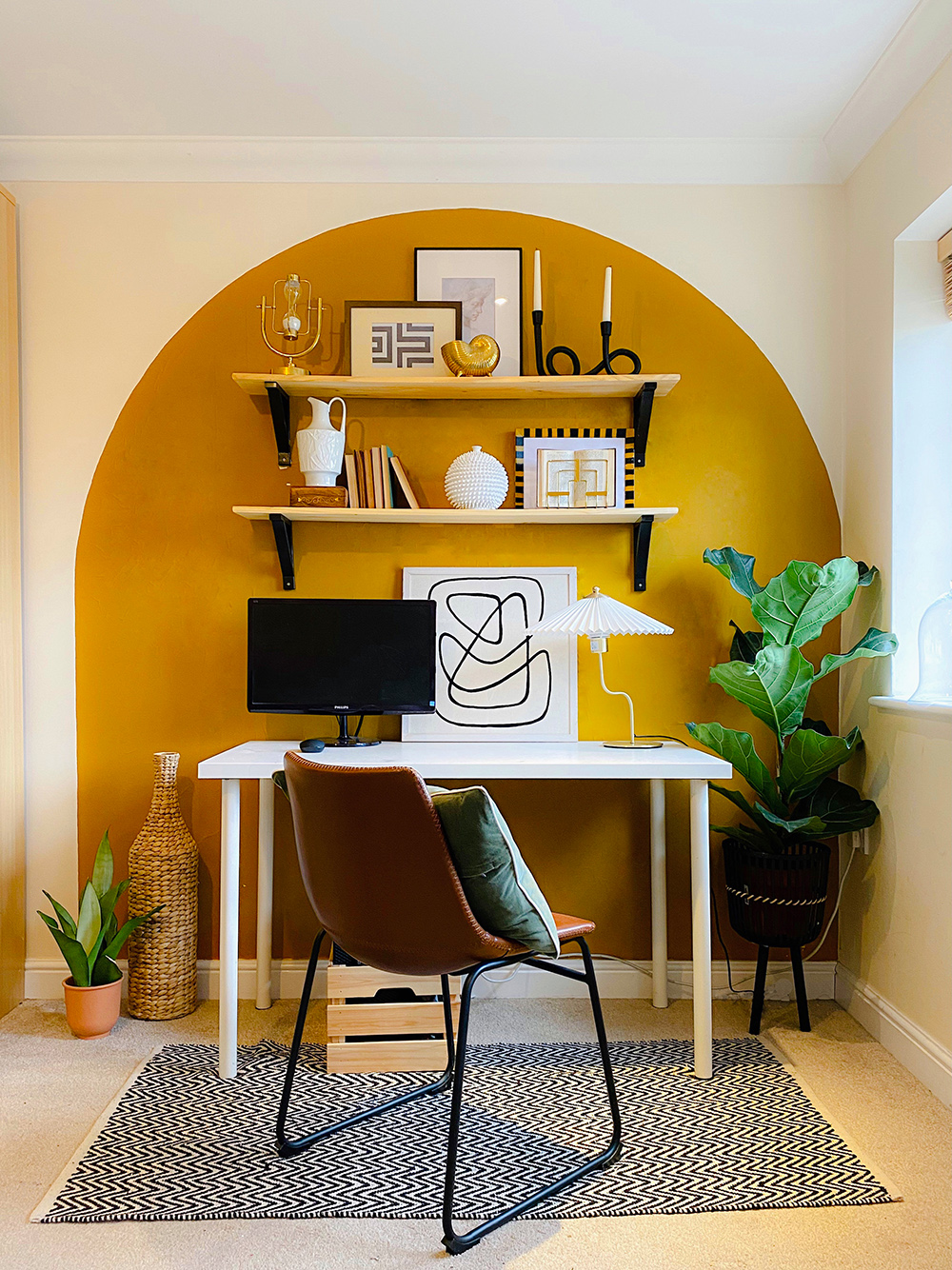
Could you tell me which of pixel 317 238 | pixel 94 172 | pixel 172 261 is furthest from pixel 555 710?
pixel 94 172

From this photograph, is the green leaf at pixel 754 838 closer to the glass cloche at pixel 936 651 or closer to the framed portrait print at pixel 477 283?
the glass cloche at pixel 936 651

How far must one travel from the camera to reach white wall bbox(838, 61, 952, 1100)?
7.78ft

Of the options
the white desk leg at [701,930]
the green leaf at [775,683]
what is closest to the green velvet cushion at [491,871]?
the white desk leg at [701,930]

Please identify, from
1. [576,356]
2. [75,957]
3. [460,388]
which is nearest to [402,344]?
[460,388]

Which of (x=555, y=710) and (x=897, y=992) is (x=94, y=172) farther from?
(x=897, y=992)

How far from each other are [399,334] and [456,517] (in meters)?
0.62

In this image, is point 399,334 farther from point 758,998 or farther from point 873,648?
point 758,998

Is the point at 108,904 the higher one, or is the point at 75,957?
the point at 108,904

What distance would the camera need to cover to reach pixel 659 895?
9.41 feet

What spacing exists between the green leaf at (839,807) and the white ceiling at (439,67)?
1.95 m

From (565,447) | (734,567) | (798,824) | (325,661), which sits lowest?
(798,824)

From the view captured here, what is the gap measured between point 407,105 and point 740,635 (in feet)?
5.95

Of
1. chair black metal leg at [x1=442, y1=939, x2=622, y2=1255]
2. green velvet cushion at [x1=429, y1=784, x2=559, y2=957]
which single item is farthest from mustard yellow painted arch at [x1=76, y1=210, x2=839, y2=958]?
green velvet cushion at [x1=429, y1=784, x2=559, y2=957]

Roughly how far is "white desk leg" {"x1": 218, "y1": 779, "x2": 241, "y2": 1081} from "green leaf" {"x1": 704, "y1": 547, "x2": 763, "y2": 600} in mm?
1444
